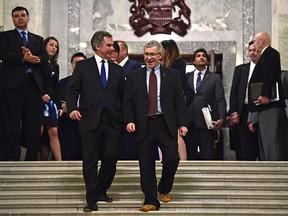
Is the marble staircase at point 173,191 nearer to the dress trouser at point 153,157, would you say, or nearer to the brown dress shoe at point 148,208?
the brown dress shoe at point 148,208

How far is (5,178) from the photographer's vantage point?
28.8ft

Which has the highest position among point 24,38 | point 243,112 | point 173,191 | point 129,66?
point 24,38

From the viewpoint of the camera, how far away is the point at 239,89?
33.4 feet

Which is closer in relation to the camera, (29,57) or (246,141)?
(29,57)

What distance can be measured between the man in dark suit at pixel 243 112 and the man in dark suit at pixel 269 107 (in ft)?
0.81

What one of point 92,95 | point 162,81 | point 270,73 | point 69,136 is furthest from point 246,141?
point 92,95

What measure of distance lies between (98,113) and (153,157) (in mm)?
747

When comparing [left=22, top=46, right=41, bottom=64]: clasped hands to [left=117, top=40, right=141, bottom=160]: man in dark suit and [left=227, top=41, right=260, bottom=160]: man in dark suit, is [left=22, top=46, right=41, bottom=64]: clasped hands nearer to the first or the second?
[left=117, top=40, right=141, bottom=160]: man in dark suit

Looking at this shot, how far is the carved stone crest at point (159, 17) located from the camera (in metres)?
13.8

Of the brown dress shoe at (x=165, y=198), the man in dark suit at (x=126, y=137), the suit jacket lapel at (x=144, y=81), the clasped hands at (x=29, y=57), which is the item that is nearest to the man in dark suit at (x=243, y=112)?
the man in dark suit at (x=126, y=137)

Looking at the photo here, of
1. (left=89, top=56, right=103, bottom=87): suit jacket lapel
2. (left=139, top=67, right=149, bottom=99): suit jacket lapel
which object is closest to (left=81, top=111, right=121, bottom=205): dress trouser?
(left=89, top=56, right=103, bottom=87): suit jacket lapel

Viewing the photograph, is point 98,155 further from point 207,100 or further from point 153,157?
point 207,100

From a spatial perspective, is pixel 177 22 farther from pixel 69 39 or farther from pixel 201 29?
pixel 69 39

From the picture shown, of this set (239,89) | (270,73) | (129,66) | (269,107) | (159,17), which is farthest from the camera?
(159,17)
